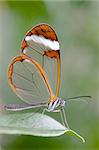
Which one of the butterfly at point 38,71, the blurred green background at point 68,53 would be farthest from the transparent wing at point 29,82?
the blurred green background at point 68,53

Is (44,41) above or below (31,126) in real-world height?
above

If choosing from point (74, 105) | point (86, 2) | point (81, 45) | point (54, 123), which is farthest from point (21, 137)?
point (86, 2)

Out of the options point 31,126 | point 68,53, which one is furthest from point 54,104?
point 68,53

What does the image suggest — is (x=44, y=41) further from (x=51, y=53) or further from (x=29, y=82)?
(x=29, y=82)

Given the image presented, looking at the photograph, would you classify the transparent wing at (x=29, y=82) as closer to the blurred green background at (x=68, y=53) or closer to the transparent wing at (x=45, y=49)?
the transparent wing at (x=45, y=49)

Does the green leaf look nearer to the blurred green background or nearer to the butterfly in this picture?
the butterfly
